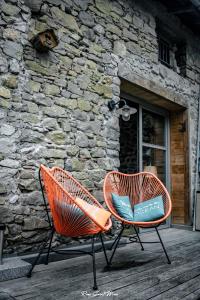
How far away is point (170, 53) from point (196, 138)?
1618 millimetres

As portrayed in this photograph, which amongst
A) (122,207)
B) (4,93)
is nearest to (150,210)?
(122,207)

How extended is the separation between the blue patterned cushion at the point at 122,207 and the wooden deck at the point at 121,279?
413 millimetres

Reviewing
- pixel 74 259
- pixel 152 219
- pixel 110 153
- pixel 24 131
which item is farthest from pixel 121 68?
pixel 74 259

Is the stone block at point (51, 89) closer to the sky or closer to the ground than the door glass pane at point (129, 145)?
closer to the sky

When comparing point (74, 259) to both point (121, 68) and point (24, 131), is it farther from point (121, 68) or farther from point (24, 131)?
point (121, 68)

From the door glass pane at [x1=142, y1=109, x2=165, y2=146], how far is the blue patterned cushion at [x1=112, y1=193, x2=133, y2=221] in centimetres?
194

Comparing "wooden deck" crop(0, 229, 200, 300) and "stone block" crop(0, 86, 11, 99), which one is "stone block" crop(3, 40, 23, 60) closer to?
"stone block" crop(0, 86, 11, 99)

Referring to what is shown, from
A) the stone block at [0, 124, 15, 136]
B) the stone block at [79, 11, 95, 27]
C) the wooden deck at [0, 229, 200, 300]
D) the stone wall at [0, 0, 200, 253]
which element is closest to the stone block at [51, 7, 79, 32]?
the stone wall at [0, 0, 200, 253]

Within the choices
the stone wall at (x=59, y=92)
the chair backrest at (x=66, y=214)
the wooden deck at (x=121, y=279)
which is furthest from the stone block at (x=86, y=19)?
the wooden deck at (x=121, y=279)

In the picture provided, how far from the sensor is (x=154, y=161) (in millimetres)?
4680

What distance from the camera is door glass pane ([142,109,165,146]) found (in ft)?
14.9

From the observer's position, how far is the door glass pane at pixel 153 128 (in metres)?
4.55

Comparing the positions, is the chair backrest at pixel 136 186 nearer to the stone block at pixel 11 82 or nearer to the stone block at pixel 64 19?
the stone block at pixel 11 82

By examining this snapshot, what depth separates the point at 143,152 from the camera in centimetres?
445
